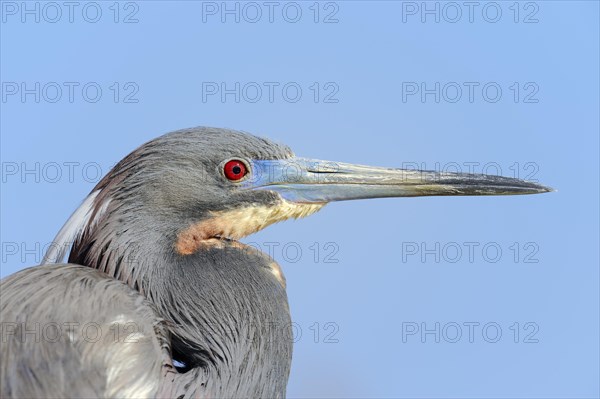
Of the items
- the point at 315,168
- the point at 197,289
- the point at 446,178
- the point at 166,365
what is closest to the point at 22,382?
the point at 166,365

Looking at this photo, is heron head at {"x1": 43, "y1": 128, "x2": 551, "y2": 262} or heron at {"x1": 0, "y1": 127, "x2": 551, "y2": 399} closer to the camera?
heron at {"x1": 0, "y1": 127, "x2": 551, "y2": 399}

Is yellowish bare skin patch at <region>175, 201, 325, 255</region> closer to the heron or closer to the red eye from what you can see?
the heron

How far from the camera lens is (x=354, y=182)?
258 inches

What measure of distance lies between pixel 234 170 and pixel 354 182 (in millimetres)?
828

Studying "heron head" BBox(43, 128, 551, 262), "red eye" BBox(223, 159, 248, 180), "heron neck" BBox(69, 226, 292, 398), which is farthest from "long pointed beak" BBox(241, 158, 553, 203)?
"heron neck" BBox(69, 226, 292, 398)

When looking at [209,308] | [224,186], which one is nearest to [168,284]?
[209,308]

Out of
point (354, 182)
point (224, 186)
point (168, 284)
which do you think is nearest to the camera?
point (168, 284)

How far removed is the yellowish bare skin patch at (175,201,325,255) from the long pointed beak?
99mm

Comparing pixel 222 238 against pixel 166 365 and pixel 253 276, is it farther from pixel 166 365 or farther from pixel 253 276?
pixel 166 365

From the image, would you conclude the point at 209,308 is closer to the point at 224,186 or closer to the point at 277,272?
the point at 277,272

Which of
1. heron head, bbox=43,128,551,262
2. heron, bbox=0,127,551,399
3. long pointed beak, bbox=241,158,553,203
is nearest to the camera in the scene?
heron, bbox=0,127,551,399

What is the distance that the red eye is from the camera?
615cm

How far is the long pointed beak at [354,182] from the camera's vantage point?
6.40 meters

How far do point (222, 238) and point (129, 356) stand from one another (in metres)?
1.02
